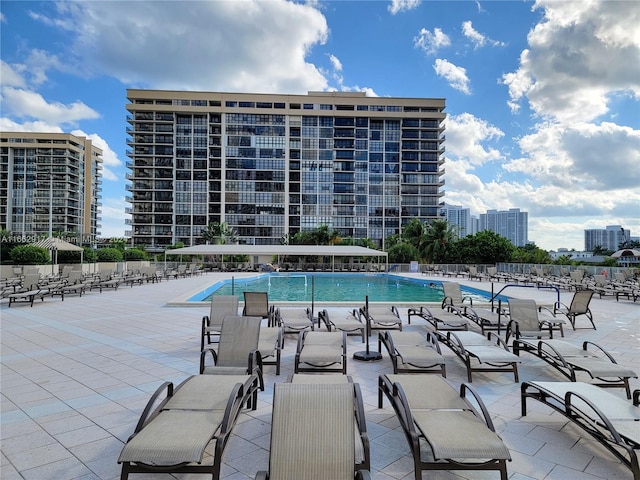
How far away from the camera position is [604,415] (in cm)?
260

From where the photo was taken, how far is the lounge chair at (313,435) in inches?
76.5

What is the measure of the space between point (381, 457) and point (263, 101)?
62.7 meters


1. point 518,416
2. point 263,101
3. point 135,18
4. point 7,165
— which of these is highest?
point 263,101

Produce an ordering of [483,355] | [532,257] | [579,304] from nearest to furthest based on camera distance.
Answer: [483,355]
[579,304]
[532,257]

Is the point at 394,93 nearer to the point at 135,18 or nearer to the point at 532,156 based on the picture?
the point at 532,156

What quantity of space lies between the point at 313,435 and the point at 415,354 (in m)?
2.60

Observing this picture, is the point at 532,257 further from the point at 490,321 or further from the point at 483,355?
the point at 483,355

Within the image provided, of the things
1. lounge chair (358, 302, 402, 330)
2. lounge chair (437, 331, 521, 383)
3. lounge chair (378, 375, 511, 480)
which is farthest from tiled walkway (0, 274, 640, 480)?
lounge chair (358, 302, 402, 330)

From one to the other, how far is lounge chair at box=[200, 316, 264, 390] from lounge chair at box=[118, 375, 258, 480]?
0.68 metres

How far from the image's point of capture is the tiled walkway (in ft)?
8.48

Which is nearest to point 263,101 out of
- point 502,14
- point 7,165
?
point 502,14

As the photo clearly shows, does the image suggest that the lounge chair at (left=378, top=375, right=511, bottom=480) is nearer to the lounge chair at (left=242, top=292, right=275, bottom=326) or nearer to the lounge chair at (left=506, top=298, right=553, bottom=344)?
the lounge chair at (left=506, top=298, right=553, bottom=344)

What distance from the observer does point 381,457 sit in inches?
107

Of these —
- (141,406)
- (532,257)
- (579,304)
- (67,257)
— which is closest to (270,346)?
(141,406)
